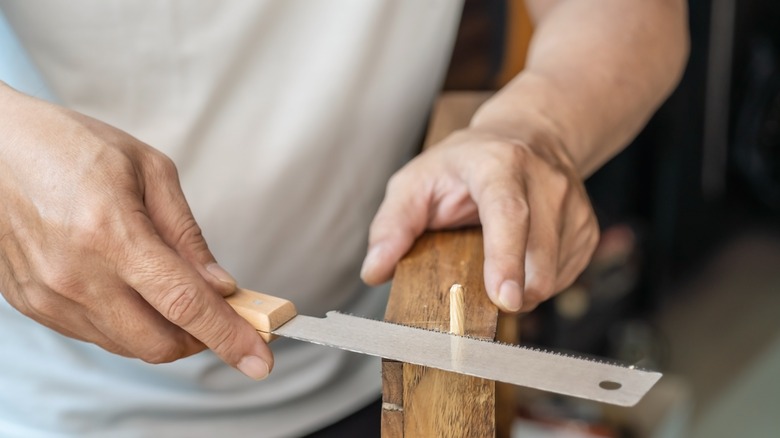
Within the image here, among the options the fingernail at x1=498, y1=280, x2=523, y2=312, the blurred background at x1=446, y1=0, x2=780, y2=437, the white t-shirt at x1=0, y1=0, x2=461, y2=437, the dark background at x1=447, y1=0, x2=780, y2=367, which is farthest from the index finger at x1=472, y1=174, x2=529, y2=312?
the dark background at x1=447, y1=0, x2=780, y2=367

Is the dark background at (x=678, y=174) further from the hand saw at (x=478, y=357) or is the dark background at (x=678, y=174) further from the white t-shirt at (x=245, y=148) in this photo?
the hand saw at (x=478, y=357)

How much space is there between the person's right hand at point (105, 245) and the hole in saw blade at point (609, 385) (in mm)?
248

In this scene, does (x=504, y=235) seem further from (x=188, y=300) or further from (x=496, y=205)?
(x=188, y=300)

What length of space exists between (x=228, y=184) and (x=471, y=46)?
768 millimetres

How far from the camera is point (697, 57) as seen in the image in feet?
7.48

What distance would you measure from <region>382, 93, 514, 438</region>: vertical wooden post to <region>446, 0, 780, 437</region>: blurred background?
1150 millimetres

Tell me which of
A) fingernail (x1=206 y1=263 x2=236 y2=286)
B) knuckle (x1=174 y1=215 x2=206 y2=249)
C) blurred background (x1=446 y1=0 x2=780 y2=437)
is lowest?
blurred background (x1=446 y1=0 x2=780 y2=437)

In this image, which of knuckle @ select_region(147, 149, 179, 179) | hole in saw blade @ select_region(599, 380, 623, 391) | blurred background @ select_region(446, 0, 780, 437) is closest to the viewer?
hole in saw blade @ select_region(599, 380, 623, 391)

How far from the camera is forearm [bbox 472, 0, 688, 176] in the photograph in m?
0.89

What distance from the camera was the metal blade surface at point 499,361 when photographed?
567mm

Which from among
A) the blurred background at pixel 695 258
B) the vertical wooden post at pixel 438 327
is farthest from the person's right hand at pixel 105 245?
the blurred background at pixel 695 258

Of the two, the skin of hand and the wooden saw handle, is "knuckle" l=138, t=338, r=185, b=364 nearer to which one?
the wooden saw handle

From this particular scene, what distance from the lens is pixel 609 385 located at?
1.87ft

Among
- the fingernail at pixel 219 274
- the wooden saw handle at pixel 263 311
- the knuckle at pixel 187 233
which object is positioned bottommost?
the wooden saw handle at pixel 263 311
